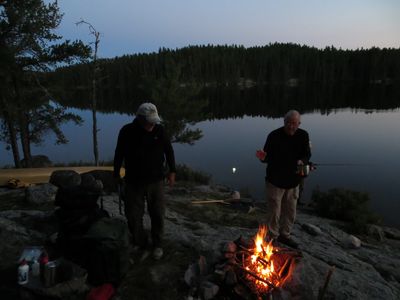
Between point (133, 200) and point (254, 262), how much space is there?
2107 mm

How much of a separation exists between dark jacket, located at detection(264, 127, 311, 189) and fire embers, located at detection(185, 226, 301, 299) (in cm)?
122

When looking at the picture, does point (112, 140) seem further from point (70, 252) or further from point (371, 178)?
point (70, 252)

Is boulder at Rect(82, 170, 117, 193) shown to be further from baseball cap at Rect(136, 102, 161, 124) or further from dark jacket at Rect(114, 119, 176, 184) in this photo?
baseball cap at Rect(136, 102, 161, 124)

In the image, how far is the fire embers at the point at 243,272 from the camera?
14.5ft

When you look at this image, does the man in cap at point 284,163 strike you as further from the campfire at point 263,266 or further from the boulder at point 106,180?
the boulder at point 106,180

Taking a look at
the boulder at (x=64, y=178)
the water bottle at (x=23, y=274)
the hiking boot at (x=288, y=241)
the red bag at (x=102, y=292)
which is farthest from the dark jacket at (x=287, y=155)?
the boulder at (x=64, y=178)

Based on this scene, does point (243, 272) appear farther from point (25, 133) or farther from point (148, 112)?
point (25, 133)

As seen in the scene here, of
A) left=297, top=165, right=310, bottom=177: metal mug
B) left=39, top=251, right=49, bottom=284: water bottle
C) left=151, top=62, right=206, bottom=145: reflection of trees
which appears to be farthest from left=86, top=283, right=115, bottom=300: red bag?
left=151, top=62, right=206, bottom=145: reflection of trees

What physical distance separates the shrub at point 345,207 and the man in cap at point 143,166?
9181mm

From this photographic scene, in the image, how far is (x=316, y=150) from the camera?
29344mm

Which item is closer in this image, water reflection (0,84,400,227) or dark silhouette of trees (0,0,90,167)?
dark silhouette of trees (0,0,90,167)

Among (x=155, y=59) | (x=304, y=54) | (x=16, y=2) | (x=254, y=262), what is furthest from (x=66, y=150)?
(x=304, y=54)

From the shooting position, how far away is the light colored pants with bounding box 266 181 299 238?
20.0ft

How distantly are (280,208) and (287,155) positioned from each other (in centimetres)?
104
